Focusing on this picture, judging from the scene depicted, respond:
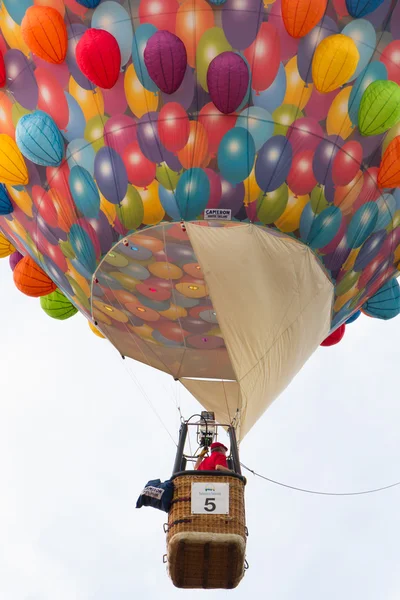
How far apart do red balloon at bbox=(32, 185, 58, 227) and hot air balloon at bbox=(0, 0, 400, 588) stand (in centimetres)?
2

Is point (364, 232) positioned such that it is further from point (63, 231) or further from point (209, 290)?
point (63, 231)

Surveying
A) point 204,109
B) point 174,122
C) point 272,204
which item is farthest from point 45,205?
point 272,204

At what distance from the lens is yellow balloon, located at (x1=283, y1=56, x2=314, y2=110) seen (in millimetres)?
8602

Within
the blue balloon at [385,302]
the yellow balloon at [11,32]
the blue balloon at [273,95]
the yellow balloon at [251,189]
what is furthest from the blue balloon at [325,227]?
the yellow balloon at [11,32]

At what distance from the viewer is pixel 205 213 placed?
8930mm

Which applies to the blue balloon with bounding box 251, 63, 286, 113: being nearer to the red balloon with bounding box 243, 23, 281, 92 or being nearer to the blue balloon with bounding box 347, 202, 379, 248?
the red balloon with bounding box 243, 23, 281, 92

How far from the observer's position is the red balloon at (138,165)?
29.0 ft

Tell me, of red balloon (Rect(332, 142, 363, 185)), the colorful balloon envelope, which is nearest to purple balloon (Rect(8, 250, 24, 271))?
the colorful balloon envelope

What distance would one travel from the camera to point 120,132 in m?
8.83

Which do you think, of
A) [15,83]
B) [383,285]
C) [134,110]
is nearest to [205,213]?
[134,110]

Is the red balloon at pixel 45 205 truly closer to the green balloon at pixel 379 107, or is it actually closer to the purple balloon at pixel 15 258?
the purple balloon at pixel 15 258

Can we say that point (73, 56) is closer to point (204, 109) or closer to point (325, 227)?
point (204, 109)

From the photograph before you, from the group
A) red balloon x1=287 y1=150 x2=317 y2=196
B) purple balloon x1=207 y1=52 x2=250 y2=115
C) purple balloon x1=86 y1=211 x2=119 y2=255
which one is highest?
purple balloon x1=207 y1=52 x2=250 y2=115

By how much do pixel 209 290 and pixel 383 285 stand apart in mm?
2313
